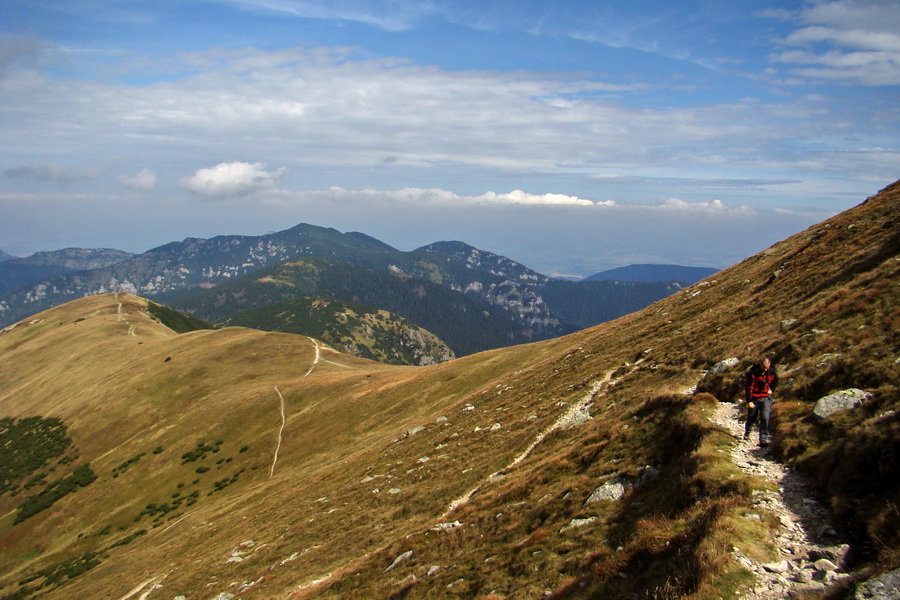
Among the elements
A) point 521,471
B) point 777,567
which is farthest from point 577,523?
point 521,471

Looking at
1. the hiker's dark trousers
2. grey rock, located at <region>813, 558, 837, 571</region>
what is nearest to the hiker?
the hiker's dark trousers

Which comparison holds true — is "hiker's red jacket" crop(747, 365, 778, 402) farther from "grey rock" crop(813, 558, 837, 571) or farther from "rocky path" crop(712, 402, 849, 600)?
"grey rock" crop(813, 558, 837, 571)

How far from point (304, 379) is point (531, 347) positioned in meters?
50.6

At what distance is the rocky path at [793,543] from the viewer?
10.2 meters

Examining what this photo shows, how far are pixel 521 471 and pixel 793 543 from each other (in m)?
16.3

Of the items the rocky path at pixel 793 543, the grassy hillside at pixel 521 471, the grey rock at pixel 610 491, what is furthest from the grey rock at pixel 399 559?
the rocky path at pixel 793 543

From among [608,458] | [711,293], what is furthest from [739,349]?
[711,293]

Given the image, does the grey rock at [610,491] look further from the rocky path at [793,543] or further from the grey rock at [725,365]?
the grey rock at [725,365]

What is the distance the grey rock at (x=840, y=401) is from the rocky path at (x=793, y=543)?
2574mm

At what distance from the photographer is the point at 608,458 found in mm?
21344

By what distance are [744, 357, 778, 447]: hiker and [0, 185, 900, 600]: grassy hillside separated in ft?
1.88

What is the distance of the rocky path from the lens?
10.2 m

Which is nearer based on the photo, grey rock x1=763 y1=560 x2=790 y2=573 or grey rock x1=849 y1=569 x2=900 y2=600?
grey rock x1=849 y1=569 x2=900 y2=600

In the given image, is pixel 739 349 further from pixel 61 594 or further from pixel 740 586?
pixel 61 594
